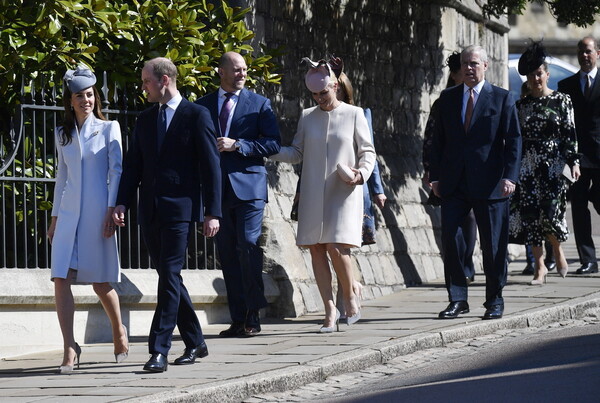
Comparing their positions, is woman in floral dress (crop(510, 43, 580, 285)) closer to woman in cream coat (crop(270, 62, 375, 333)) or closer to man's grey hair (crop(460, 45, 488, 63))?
man's grey hair (crop(460, 45, 488, 63))

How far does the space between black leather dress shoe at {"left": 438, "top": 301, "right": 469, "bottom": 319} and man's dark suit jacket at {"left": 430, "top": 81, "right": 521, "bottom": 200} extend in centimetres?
77

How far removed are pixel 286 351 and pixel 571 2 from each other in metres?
6.47

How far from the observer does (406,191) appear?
13.6 metres

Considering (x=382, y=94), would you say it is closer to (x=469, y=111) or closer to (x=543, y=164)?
(x=543, y=164)

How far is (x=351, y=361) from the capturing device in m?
8.20

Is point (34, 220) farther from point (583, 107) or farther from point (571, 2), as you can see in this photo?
point (571, 2)

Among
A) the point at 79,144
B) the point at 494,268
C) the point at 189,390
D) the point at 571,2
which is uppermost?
the point at 571,2

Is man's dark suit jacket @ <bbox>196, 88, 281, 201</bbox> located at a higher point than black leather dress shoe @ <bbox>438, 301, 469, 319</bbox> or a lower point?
higher

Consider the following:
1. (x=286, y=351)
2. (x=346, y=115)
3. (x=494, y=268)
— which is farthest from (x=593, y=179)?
(x=286, y=351)

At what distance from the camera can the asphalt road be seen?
6.75 m

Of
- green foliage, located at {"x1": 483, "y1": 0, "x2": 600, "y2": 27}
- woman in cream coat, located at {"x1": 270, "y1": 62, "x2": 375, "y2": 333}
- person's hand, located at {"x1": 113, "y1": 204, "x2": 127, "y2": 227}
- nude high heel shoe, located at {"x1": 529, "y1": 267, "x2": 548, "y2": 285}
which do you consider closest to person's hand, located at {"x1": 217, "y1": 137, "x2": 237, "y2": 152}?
woman in cream coat, located at {"x1": 270, "y1": 62, "x2": 375, "y2": 333}

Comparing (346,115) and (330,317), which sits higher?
(346,115)

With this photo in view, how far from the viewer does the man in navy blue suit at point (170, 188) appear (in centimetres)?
805

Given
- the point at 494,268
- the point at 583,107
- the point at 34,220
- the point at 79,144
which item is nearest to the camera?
the point at 79,144
